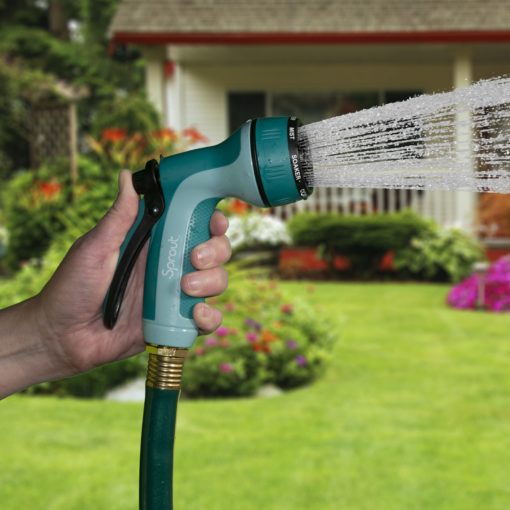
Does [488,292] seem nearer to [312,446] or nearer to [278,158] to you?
[312,446]

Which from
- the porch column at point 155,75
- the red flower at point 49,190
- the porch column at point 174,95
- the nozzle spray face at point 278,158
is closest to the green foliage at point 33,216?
the red flower at point 49,190

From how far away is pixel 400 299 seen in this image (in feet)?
30.6

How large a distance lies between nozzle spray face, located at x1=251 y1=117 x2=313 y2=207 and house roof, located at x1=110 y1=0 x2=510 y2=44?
35.2 feet

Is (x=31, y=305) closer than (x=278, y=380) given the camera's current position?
Yes

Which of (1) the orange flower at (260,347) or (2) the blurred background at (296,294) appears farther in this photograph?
(1) the orange flower at (260,347)

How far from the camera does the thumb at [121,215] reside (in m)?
1.41

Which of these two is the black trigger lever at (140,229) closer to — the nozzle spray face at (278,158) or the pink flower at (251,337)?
the nozzle spray face at (278,158)

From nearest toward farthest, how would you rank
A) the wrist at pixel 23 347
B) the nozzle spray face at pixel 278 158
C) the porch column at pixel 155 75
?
the nozzle spray face at pixel 278 158 → the wrist at pixel 23 347 → the porch column at pixel 155 75

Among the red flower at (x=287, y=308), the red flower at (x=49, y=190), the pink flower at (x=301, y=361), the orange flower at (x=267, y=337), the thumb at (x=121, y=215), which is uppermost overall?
the thumb at (x=121, y=215)

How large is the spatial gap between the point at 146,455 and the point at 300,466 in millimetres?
3119

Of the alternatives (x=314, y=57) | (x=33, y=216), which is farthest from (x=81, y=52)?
(x=33, y=216)

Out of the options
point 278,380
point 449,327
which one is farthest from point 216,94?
point 278,380

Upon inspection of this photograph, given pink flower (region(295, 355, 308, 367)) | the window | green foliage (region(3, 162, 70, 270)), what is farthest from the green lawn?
the window

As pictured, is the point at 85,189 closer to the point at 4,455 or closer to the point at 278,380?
the point at 278,380
